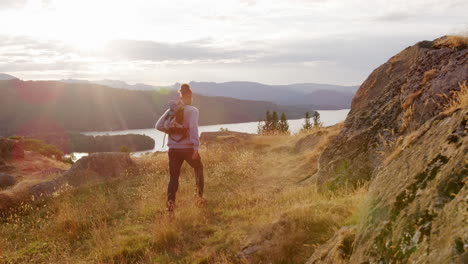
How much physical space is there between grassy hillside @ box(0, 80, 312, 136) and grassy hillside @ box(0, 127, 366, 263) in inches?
5591

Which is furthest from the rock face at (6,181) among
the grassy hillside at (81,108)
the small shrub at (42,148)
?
the grassy hillside at (81,108)

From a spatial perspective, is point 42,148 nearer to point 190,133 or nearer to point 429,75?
point 190,133

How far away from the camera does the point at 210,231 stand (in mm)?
6754

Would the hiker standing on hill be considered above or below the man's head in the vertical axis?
below

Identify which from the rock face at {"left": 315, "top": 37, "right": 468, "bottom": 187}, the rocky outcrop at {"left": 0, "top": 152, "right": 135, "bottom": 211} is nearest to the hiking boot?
the rock face at {"left": 315, "top": 37, "right": 468, "bottom": 187}

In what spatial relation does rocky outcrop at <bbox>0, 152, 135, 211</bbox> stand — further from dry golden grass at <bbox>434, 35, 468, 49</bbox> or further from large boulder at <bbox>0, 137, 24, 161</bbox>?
dry golden grass at <bbox>434, 35, 468, 49</bbox>

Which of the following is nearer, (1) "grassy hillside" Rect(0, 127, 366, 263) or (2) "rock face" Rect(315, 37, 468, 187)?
(1) "grassy hillside" Rect(0, 127, 366, 263)

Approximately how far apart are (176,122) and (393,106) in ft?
14.1

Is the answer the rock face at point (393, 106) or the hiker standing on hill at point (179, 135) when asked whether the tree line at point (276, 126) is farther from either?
the hiker standing on hill at point (179, 135)

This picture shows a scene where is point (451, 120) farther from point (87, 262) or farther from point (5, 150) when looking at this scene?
point (5, 150)

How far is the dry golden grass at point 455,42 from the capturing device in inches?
275

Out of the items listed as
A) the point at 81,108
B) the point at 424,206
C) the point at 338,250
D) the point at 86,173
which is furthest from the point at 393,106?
the point at 81,108

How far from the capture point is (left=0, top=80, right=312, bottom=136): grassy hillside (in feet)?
480

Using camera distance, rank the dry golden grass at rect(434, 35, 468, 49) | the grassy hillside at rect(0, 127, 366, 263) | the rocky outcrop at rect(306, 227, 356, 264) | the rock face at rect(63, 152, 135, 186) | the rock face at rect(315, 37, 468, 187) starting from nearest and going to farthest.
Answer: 1. the rocky outcrop at rect(306, 227, 356, 264)
2. the grassy hillside at rect(0, 127, 366, 263)
3. the rock face at rect(315, 37, 468, 187)
4. the dry golden grass at rect(434, 35, 468, 49)
5. the rock face at rect(63, 152, 135, 186)
